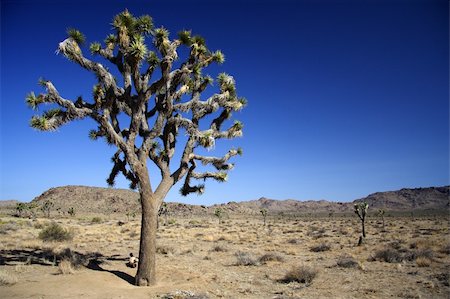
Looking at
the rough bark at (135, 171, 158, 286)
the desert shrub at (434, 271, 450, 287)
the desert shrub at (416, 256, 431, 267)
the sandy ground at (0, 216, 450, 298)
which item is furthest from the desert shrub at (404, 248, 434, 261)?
the rough bark at (135, 171, 158, 286)

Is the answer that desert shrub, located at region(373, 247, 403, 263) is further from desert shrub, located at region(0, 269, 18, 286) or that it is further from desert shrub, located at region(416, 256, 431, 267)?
desert shrub, located at region(0, 269, 18, 286)

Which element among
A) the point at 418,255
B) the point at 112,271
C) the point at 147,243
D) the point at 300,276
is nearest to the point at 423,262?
the point at 418,255

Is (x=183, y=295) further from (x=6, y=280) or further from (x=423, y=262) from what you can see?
(x=423, y=262)

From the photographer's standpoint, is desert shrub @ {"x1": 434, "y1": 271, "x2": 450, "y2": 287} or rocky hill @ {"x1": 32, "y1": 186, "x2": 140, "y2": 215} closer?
desert shrub @ {"x1": 434, "y1": 271, "x2": 450, "y2": 287}

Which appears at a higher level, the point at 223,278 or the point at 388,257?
the point at 388,257

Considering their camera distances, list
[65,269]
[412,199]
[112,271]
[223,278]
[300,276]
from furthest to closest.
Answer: [412,199] < [112,271] < [223,278] < [300,276] < [65,269]

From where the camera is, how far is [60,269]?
38.0 ft

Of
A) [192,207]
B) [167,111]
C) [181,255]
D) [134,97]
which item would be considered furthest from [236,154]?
[192,207]

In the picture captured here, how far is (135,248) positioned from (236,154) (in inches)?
414

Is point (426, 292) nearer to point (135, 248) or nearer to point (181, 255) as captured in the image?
point (181, 255)

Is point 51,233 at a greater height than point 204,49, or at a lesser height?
lesser

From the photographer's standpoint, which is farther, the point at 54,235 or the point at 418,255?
the point at 54,235

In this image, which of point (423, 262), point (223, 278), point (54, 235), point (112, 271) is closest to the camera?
point (223, 278)

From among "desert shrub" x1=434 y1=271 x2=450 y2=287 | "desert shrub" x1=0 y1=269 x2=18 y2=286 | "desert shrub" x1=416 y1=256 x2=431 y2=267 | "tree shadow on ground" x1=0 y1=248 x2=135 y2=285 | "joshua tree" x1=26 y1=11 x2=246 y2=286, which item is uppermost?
"joshua tree" x1=26 y1=11 x2=246 y2=286
